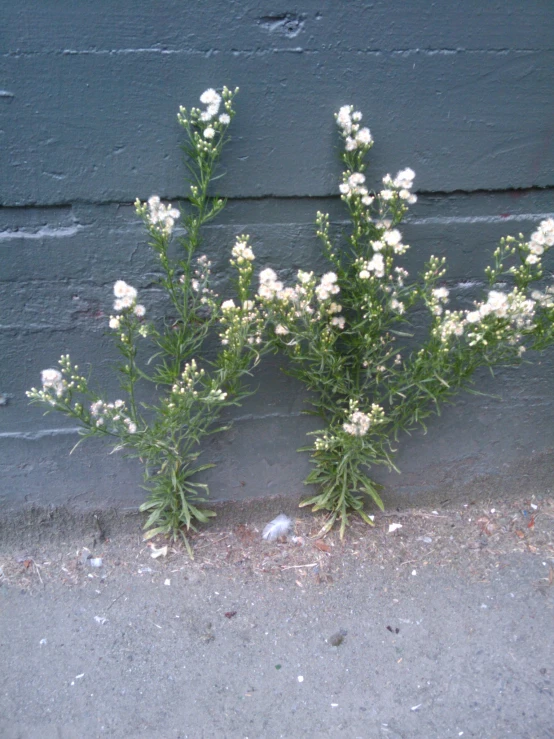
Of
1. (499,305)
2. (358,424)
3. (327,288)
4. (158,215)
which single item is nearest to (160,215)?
(158,215)

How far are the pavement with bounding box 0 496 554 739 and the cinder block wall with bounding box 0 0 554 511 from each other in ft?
1.88

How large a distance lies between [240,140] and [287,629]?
218 centimetres

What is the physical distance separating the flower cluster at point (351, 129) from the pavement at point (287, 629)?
1.94 metres

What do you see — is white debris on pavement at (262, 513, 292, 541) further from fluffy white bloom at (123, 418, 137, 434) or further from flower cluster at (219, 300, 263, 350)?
flower cluster at (219, 300, 263, 350)

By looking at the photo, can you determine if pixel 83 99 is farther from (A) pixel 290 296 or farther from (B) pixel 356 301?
(B) pixel 356 301

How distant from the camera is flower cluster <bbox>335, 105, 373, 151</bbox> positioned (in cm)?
244

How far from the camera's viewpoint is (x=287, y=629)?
8.84ft

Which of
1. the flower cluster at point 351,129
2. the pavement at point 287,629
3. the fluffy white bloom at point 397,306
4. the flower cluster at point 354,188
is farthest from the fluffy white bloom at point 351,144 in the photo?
the pavement at point 287,629

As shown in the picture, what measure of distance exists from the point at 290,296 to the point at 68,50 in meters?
1.30

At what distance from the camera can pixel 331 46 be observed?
2.42m

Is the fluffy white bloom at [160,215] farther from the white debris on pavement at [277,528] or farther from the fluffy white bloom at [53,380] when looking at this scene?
the white debris on pavement at [277,528]

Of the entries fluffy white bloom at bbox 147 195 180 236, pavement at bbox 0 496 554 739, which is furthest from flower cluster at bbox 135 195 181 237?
pavement at bbox 0 496 554 739

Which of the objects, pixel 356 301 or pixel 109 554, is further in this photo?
pixel 109 554

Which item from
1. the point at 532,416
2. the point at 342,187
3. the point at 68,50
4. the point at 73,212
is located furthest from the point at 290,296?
the point at 532,416
